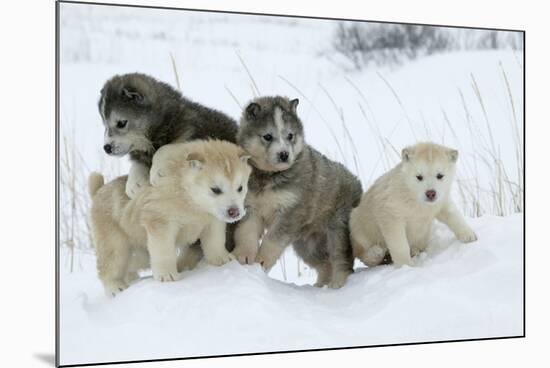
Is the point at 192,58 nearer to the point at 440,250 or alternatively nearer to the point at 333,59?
the point at 333,59

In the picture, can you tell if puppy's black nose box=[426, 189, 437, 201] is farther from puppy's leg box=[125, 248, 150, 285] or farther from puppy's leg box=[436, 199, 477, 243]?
puppy's leg box=[125, 248, 150, 285]

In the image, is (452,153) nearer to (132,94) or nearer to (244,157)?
(244,157)

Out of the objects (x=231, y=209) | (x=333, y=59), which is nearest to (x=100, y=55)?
(x=231, y=209)

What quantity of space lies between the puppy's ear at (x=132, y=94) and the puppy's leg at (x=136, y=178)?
0.34m

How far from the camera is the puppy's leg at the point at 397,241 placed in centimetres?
505

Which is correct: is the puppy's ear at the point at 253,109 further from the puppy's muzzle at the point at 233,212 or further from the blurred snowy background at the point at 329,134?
the puppy's muzzle at the point at 233,212

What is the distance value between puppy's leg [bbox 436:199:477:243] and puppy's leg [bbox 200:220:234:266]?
4.43 ft

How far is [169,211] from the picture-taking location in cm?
456

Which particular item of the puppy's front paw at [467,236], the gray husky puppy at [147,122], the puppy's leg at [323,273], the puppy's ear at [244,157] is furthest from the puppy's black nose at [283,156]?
the puppy's front paw at [467,236]

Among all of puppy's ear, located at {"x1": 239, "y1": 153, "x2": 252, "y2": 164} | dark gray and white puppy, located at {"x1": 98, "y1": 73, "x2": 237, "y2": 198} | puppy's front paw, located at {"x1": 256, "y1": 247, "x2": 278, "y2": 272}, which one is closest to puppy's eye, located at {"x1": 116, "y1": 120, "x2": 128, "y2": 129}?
dark gray and white puppy, located at {"x1": 98, "y1": 73, "x2": 237, "y2": 198}

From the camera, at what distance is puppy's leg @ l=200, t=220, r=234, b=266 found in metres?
4.74

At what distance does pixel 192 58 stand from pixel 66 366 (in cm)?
182

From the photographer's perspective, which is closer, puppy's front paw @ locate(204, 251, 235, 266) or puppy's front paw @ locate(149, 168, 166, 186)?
puppy's front paw @ locate(149, 168, 166, 186)

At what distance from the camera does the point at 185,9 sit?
4938mm
